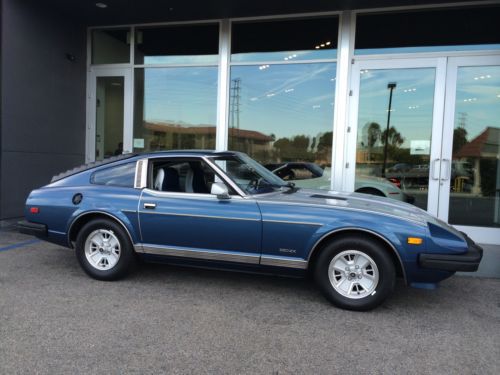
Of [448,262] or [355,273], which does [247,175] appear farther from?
[448,262]

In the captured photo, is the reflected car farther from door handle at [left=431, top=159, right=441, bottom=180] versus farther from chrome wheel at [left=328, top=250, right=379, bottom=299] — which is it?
chrome wheel at [left=328, top=250, right=379, bottom=299]

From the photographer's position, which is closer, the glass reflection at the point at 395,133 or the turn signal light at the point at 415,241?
the turn signal light at the point at 415,241

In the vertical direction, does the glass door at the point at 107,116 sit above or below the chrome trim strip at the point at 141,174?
above

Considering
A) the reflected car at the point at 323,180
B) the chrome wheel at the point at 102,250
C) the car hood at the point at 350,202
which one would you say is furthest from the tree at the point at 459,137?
the chrome wheel at the point at 102,250

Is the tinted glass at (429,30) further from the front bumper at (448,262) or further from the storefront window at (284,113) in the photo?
the front bumper at (448,262)

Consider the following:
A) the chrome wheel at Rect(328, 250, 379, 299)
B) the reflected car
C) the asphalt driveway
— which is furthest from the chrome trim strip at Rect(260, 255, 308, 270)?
the reflected car

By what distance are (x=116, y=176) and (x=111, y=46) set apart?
5.45m

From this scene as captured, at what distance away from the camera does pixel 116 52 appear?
29.0ft

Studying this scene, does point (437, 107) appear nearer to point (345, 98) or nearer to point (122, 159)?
point (345, 98)

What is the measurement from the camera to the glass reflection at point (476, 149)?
6801 mm

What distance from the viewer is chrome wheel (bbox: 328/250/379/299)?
3703mm

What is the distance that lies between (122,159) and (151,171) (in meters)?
0.41

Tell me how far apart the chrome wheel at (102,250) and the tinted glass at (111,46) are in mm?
5483

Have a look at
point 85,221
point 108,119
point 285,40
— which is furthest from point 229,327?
point 108,119
